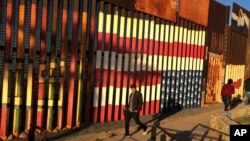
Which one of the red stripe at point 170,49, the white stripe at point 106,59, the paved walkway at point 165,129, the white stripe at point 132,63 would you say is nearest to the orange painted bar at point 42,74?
the paved walkway at point 165,129

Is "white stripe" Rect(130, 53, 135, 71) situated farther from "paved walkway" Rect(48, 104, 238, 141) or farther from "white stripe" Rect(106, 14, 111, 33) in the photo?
"paved walkway" Rect(48, 104, 238, 141)

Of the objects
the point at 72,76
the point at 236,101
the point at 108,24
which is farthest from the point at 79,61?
the point at 236,101

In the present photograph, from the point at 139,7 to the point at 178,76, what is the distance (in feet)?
15.1

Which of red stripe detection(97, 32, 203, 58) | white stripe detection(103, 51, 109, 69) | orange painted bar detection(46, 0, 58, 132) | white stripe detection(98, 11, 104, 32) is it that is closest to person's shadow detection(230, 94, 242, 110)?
red stripe detection(97, 32, 203, 58)

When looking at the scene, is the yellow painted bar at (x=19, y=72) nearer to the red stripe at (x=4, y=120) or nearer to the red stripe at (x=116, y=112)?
the red stripe at (x=4, y=120)

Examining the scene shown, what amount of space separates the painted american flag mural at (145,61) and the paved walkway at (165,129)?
773mm

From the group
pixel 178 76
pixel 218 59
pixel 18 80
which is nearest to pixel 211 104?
pixel 218 59

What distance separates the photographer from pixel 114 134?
1366cm

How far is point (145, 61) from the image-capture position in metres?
17.7

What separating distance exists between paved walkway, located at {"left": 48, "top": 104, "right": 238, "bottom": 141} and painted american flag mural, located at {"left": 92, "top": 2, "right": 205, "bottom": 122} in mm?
773

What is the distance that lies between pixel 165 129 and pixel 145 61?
5912mm

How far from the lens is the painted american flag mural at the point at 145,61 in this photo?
15.6m

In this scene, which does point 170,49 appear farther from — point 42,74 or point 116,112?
point 42,74

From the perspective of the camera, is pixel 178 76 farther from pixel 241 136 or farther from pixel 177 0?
pixel 241 136
